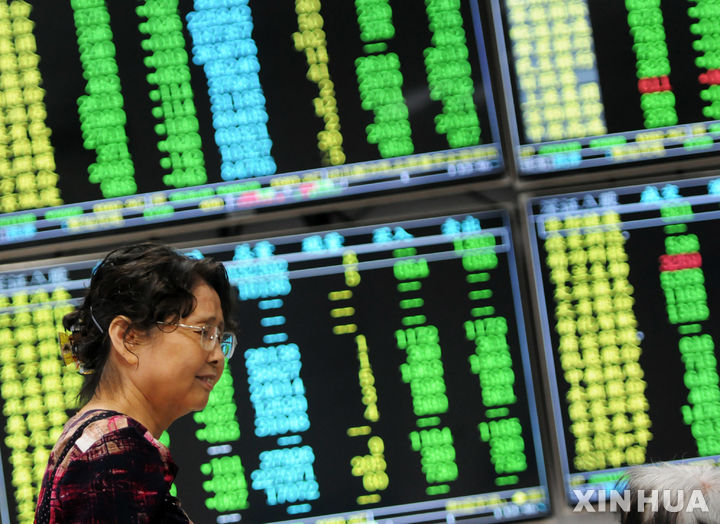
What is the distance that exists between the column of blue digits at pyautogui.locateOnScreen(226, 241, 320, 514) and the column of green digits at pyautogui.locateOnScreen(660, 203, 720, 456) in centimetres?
78

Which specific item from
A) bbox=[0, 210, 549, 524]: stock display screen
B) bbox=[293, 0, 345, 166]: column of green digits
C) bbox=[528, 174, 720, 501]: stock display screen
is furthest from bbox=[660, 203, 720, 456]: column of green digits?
bbox=[293, 0, 345, 166]: column of green digits

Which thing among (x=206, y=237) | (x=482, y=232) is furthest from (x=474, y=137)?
(x=206, y=237)

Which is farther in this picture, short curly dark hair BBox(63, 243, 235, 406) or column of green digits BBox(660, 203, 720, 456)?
column of green digits BBox(660, 203, 720, 456)

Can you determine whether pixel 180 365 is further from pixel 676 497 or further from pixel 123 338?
pixel 676 497

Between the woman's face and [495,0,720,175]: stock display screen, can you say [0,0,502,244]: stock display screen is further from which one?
the woman's face

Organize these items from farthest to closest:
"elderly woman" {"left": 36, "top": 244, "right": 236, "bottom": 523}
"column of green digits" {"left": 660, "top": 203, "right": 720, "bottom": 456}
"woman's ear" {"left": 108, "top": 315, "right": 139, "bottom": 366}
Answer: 1. "column of green digits" {"left": 660, "top": 203, "right": 720, "bottom": 456}
2. "woman's ear" {"left": 108, "top": 315, "right": 139, "bottom": 366}
3. "elderly woman" {"left": 36, "top": 244, "right": 236, "bottom": 523}

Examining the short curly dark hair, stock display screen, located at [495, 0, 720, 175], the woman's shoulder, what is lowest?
the woman's shoulder

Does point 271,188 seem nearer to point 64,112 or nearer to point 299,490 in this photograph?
point 64,112

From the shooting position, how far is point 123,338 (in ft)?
3.25

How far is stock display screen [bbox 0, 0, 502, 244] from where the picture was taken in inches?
62.2

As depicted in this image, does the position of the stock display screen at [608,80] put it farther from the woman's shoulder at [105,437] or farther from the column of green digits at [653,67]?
the woman's shoulder at [105,437]

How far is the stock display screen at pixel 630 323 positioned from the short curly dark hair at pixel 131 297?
2.67ft

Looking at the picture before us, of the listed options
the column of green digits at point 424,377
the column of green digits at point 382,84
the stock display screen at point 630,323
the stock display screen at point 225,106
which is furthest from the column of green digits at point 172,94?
the stock display screen at point 630,323

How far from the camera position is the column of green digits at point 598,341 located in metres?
1.56
